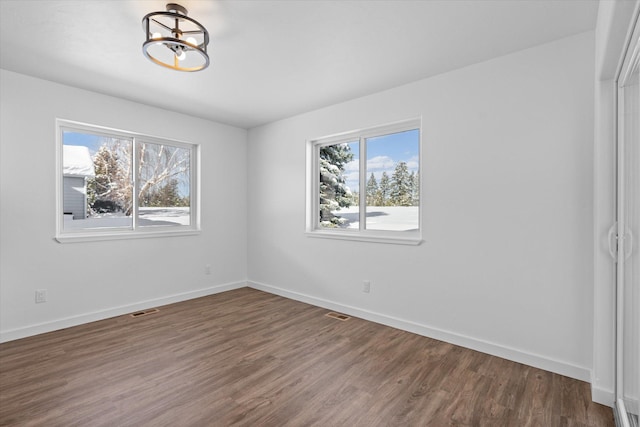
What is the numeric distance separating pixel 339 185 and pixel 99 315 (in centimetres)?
305

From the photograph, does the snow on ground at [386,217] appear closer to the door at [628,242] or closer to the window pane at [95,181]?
the door at [628,242]

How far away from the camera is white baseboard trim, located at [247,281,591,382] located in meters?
2.35

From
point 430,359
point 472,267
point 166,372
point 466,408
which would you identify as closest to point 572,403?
point 466,408

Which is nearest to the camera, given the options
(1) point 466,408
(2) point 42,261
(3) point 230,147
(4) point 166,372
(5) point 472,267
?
(1) point 466,408

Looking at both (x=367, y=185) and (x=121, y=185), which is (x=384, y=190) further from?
(x=121, y=185)

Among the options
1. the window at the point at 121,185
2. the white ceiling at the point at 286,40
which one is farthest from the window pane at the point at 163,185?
the white ceiling at the point at 286,40

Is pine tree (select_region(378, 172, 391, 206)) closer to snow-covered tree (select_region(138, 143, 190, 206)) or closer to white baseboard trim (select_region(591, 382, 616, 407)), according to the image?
white baseboard trim (select_region(591, 382, 616, 407))

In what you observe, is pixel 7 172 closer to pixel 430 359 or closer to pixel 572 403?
pixel 430 359

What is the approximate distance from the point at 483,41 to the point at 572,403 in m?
2.51

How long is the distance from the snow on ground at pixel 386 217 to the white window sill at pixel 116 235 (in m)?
2.11

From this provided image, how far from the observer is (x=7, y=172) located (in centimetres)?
295

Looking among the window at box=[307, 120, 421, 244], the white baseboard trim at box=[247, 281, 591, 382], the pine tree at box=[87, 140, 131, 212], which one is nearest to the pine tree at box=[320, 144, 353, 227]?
the window at box=[307, 120, 421, 244]

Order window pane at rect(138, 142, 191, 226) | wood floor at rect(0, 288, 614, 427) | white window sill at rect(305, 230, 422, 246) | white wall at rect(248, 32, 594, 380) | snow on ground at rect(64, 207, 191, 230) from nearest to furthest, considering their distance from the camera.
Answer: wood floor at rect(0, 288, 614, 427) → white wall at rect(248, 32, 594, 380) → white window sill at rect(305, 230, 422, 246) → snow on ground at rect(64, 207, 191, 230) → window pane at rect(138, 142, 191, 226)

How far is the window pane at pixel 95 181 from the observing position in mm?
3449
